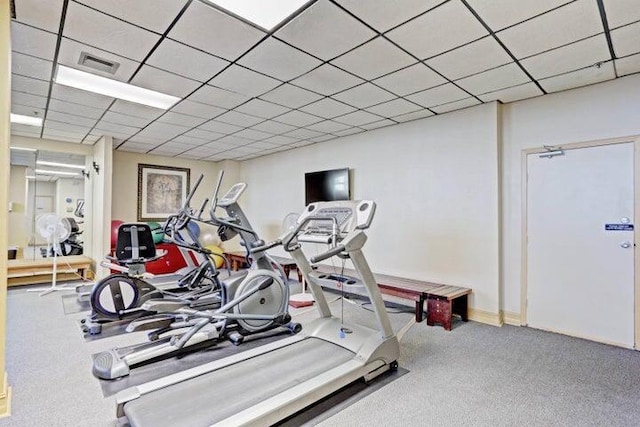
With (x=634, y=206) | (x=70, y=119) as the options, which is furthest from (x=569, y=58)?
(x=70, y=119)

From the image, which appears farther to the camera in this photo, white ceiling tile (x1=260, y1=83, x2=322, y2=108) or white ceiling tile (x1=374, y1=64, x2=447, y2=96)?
white ceiling tile (x1=260, y1=83, x2=322, y2=108)

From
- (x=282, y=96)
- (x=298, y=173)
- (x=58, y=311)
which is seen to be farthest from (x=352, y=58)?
(x=58, y=311)

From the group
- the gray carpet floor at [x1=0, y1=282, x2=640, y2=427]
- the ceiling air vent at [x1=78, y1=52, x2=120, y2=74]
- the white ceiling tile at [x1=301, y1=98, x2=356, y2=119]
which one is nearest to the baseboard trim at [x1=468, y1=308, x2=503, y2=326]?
the gray carpet floor at [x1=0, y1=282, x2=640, y2=427]

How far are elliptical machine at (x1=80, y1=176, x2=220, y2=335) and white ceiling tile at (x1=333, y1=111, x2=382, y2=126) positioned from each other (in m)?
2.17

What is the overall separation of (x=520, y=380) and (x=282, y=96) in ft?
11.6

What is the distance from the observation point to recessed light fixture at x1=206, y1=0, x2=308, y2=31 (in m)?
2.18

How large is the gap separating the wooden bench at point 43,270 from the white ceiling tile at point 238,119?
3.81 m

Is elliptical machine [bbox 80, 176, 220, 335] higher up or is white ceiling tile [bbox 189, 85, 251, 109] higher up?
white ceiling tile [bbox 189, 85, 251, 109]

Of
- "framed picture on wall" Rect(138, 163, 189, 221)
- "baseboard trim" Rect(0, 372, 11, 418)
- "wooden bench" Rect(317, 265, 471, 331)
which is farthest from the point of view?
"framed picture on wall" Rect(138, 163, 189, 221)

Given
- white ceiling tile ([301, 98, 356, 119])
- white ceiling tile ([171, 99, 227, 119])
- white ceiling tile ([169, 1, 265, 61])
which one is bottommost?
white ceiling tile ([169, 1, 265, 61])

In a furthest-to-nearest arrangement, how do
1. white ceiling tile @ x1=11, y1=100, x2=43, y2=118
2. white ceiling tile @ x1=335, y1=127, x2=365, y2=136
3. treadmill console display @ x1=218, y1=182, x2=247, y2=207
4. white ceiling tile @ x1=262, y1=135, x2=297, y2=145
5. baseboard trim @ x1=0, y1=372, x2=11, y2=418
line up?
white ceiling tile @ x1=262, y1=135, x2=297, y2=145 → white ceiling tile @ x1=335, y1=127, x2=365, y2=136 → white ceiling tile @ x1=11, y1=100, x2=43, y2=118 → treadmill console display @ x1=218, y1=182, x2=247, y2=207 → baseboard trim @ x1=0, y1=372, x2=11, y2=418

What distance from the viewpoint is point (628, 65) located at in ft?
10.0

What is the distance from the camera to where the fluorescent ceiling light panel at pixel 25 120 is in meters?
4.65

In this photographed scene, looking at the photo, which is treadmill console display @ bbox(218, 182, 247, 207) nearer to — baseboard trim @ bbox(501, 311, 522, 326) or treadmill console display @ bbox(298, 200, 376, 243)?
treadmill console display @ bbox(298, 200, 376, 243)
